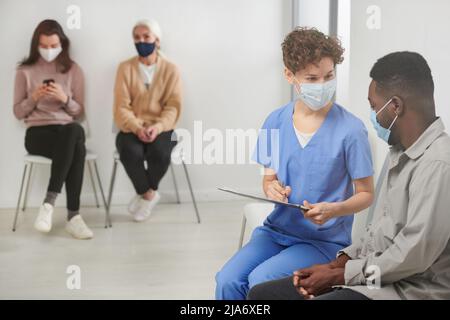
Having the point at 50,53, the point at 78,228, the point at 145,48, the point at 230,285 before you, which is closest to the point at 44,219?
the point at 78,228

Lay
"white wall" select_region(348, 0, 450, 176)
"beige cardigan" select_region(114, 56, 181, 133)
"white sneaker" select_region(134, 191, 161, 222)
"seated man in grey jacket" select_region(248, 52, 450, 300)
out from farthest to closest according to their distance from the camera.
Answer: "white sneaker" select_region(134, 191, 161, 222) → "beige cardigan" select_region(114, 56, 181, 133) → "white wall" select_region(348, 0, 450, 176) → "seated man in grey jacket" select_region(248, 52, 450, 300)

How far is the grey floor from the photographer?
2.10 metres

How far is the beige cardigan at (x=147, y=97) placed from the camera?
81.0 inches

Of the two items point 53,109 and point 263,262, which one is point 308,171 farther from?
point 53,109

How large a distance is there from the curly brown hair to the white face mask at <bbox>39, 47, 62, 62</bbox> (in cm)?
95

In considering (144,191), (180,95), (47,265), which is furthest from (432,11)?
(47,265)

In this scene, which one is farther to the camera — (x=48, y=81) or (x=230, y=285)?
(x=48, y=81)

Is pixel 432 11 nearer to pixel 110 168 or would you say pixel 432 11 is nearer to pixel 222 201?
pixel 222 201

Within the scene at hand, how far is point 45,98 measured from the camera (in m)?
2.35

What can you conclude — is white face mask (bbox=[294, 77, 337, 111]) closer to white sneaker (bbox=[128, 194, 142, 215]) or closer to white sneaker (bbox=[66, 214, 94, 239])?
white sneaker (bbox=[128, 194, 142, 215])

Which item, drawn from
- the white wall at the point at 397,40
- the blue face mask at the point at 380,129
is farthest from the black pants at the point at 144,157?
the blue face mask at the point at 380,129

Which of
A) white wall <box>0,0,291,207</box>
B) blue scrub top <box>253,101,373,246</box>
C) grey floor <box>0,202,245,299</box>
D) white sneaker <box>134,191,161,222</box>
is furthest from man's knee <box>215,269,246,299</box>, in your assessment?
white sneaker <box>134,191,161,222</box>

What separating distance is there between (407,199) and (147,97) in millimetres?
1056

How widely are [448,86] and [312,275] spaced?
1.67ft
